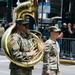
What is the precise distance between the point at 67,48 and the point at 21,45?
1278 cm

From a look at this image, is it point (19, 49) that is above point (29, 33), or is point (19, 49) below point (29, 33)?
below

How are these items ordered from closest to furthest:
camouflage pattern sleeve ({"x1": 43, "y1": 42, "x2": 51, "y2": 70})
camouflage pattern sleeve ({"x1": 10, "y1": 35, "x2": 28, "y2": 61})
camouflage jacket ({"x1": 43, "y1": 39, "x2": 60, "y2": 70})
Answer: camouflage pattern sleeve ({"x1": 10, "y1": 35, "x2": 28, "y2": 61}) < camouflage pattern sleeve ({"x1": 43, "y1": 42, "x2": 51, "y2": 70}) < camouflage jacket ({"x1": 43, "y1": 39, "x2": 60, "y2": 70})

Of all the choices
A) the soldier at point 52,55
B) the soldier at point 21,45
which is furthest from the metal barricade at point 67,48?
the soldier at point 21,45

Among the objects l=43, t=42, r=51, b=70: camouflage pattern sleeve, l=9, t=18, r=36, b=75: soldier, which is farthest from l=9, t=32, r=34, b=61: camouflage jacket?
l=43, t=42, r=51, b=70: camouflage pattern sleeve

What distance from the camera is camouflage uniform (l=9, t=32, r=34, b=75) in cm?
565

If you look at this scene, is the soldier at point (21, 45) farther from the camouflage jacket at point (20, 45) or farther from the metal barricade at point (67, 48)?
the metal barricade at point (67, 48)

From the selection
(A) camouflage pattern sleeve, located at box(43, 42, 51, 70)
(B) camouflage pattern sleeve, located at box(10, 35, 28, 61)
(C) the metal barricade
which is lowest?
(C) the metal barricade

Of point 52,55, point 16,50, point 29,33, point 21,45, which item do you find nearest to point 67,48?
point 52,55

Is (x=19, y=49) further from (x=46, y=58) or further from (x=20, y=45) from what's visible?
(x=46, y=58)

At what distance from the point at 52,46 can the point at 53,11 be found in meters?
40.5

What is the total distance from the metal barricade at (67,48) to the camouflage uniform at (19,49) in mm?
12349

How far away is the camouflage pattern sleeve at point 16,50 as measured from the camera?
5637 mm

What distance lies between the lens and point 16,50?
564cm

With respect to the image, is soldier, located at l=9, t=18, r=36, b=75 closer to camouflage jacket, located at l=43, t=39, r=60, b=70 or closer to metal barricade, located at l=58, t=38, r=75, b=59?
camouflage jacket, located at l=43, t=39, r=60, b=70
